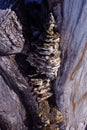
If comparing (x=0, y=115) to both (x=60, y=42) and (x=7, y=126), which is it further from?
(x=60, y=42)

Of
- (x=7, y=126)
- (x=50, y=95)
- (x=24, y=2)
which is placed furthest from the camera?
(x=7, y=126)

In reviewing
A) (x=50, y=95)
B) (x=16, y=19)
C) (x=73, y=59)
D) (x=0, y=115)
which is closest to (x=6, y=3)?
(x=16, y=19)

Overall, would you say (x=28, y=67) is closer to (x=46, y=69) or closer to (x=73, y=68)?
(x=46, y=69)
